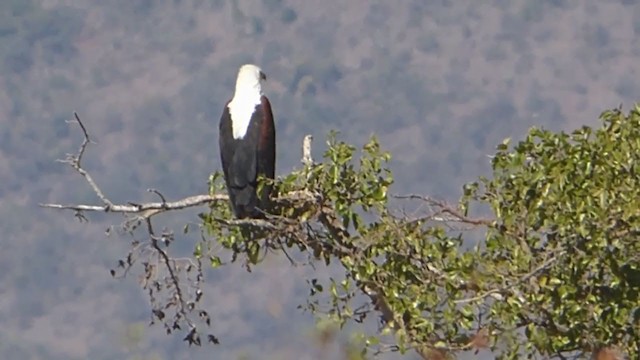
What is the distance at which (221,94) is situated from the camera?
219ft

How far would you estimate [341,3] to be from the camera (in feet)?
283

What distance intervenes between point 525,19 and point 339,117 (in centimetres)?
1262

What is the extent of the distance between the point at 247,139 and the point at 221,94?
56464mm

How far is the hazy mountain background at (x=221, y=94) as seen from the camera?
165 ft

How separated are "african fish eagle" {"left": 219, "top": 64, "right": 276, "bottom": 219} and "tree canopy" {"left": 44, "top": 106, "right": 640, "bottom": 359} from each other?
1326 mm

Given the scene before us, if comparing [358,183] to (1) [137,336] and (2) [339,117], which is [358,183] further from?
(2) [339,117]

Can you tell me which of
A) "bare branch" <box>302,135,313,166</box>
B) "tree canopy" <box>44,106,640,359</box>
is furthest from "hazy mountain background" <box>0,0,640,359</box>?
"tree canopy" <box>44,106,640,359</box>

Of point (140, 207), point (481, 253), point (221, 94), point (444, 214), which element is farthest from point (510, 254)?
point (221, 94)

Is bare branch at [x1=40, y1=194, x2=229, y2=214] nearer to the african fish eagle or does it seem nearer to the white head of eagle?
the african fish eagle

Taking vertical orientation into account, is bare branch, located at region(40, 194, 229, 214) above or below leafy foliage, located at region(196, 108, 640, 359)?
above

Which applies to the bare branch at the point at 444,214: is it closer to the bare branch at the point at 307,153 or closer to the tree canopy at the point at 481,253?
the tree canopy at the point at 481,253

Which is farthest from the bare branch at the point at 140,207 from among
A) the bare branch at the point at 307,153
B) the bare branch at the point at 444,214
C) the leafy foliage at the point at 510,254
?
the bare branch at the point at 444,214

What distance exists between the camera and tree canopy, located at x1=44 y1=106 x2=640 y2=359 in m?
7.16

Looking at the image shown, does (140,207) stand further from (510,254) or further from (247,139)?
(247,139)
